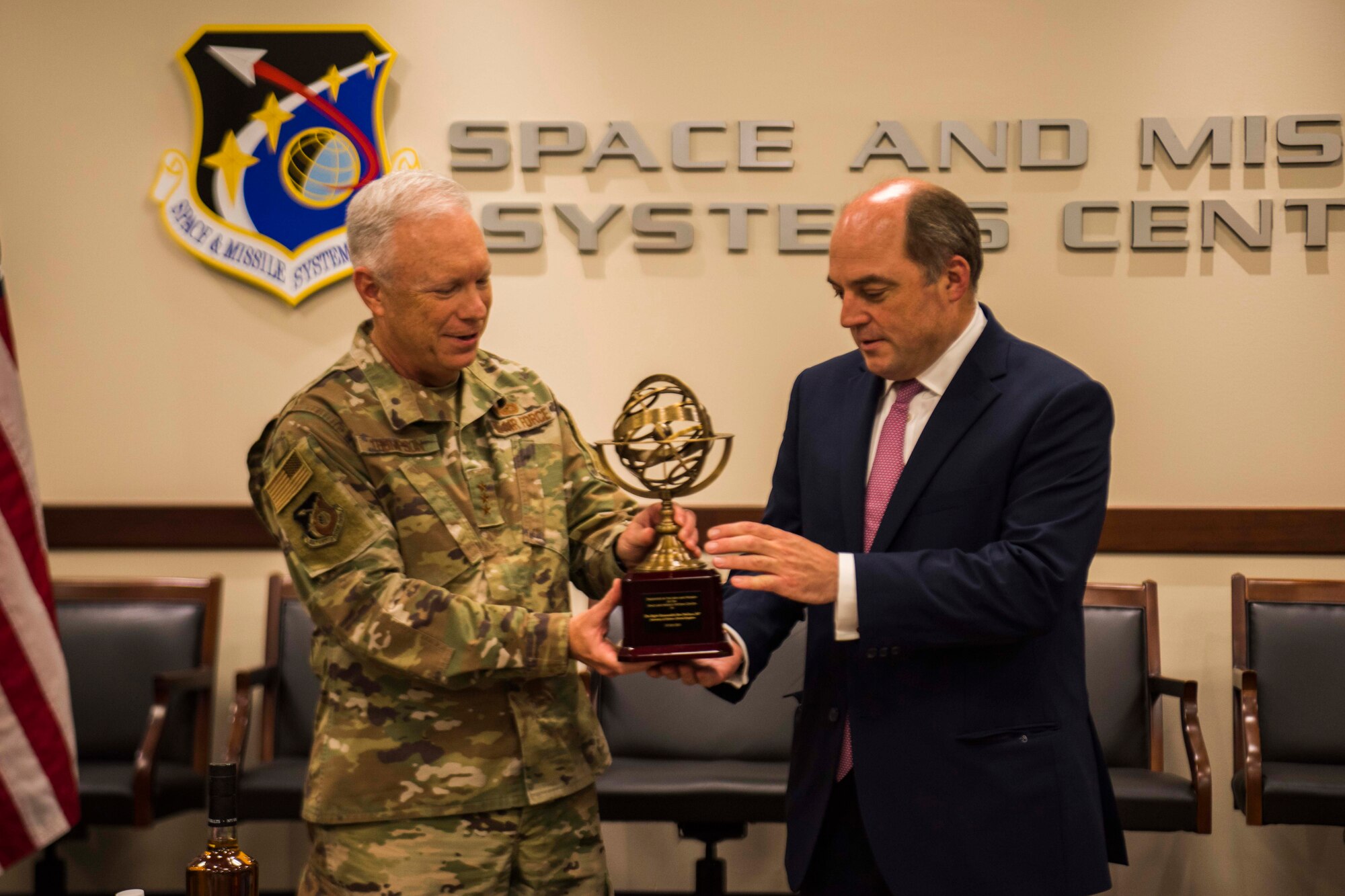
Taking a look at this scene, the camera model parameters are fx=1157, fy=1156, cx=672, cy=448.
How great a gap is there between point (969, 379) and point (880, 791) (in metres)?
0.67

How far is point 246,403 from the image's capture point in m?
4.11

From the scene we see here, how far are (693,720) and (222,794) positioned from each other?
240cm

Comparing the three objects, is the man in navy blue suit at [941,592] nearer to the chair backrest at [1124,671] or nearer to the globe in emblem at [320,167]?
the chair backrest at [1124,671]

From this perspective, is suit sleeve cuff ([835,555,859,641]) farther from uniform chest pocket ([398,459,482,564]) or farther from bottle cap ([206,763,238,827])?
bottle cap ([206,763,238,827])

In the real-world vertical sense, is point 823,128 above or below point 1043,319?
above

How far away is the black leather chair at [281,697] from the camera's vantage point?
358 cm

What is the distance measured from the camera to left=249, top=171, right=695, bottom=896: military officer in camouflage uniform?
177cm

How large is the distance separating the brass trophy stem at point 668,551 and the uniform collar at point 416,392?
352mm

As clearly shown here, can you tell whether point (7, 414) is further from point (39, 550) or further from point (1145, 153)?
point (1145, 153)

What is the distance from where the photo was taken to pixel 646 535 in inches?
76.5

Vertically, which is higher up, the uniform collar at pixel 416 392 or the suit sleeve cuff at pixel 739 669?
the uniform collar at pixel 416 392

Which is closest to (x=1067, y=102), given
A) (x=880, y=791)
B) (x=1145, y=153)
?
(x=1145, y=153)

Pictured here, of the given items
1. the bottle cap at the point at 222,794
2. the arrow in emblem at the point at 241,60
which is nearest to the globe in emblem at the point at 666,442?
the bottle cap at the point at 222,794

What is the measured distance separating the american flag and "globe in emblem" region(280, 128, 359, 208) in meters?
1.89
